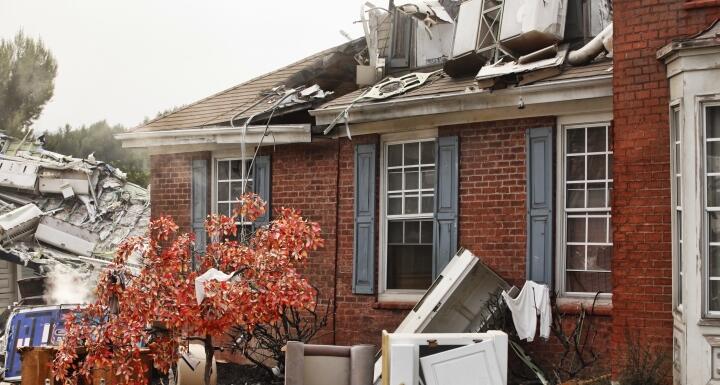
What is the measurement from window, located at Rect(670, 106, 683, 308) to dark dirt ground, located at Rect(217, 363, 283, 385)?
16.8ft

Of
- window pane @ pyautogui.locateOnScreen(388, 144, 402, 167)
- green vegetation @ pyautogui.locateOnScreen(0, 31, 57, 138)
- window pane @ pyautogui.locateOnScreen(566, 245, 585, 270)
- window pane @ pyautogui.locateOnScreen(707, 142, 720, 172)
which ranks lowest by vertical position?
window pane @ pyautogui.locateOnScreen(566, 245, 585, 270)

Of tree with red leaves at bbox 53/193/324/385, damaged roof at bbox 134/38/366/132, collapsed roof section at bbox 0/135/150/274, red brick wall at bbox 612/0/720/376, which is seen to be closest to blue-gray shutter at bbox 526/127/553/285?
red brick wall at bbox 612/0/720/376

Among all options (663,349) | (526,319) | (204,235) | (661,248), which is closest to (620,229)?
(661,248)

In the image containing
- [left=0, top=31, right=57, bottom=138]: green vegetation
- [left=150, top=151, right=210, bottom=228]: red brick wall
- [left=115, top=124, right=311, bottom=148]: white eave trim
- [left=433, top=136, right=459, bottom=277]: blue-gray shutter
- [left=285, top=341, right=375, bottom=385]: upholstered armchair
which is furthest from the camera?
[left=0, top=31, right=57, bottom=138]: green vegetation

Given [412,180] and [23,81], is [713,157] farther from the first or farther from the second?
[23,81]

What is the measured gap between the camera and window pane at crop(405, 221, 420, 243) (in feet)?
42.0

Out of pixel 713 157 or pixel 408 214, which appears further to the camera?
pixel 408 214

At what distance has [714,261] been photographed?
8.76 metres

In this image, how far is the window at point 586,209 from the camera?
36.5 ft

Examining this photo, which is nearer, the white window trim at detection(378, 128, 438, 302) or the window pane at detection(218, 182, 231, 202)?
the white window trim at detection(378, 128, 438, 302)

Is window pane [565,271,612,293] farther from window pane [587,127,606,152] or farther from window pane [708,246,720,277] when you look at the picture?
window pane [708,246,720,277]

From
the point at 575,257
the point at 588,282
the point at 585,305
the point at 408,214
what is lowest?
the point at 585,305

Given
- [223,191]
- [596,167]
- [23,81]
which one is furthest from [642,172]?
[23,81]

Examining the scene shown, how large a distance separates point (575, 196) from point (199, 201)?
230 inches
